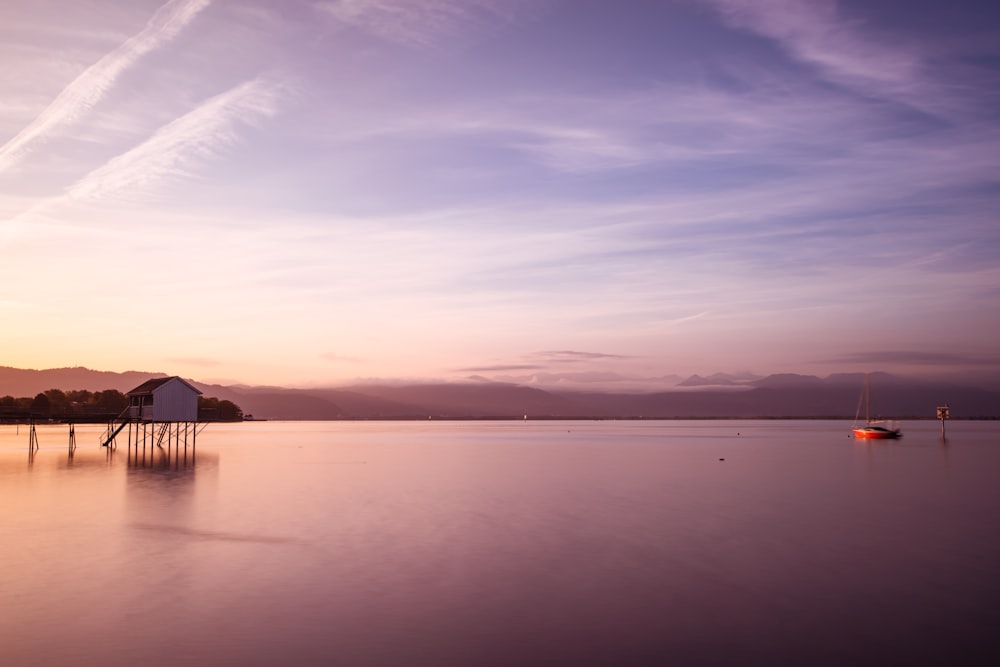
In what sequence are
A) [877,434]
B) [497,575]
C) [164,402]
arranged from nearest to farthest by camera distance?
[497,575] → [164,402] → [877,434]

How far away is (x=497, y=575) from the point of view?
24484mm

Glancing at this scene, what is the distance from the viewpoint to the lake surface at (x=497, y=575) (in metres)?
16.8

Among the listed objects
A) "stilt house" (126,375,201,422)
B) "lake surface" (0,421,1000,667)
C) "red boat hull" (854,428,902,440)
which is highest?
"stilt house" (126,375,201,422)

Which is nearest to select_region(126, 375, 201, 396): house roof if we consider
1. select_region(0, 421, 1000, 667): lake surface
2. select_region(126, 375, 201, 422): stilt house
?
select_region(126, 375, 201, 422): stilt house

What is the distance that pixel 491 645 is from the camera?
55.6ft

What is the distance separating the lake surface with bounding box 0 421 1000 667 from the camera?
16781mm

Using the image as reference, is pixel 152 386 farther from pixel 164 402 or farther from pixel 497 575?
pixel 497 575

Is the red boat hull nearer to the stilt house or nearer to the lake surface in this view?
the lake surface

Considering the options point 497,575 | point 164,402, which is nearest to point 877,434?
point 164,402

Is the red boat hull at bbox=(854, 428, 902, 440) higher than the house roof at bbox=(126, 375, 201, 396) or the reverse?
the reverse

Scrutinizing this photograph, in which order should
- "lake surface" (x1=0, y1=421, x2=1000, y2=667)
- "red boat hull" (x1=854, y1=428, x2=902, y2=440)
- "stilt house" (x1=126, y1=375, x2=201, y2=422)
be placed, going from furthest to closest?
"red boat hull" (x1=854, y1=428, x2=902, y2=440), "stilt house" (x1=126, y1=375, x2=201, y2=422), "lake surface" (x1=0, y1=421, x2=1000, y2=667)

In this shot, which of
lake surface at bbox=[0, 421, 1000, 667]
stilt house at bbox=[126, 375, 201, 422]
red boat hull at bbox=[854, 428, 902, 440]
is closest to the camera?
lake surface at bbox=[0, 421, 1000, 667]

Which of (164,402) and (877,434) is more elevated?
(164,402)

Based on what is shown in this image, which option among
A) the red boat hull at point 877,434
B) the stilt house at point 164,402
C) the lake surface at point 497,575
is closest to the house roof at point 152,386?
the stilt house at point 164,402
